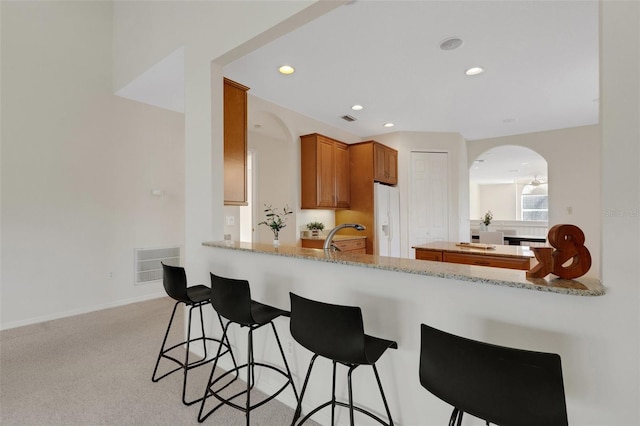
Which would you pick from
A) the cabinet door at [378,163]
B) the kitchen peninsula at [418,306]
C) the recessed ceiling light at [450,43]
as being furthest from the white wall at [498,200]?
the kitchen peninsula at [418,306]

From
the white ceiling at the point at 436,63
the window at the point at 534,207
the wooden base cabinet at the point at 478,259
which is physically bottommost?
the wooden base cabinet at the point at 478,259

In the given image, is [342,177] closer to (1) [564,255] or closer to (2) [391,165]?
(2) [391,165]

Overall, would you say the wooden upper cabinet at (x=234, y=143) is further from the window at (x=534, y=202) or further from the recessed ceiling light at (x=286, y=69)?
the window at (x=534, y=202)

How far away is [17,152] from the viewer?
11.1ft

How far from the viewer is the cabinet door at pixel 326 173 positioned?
182 inches

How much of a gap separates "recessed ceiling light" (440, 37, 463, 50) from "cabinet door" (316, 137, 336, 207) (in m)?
2.16

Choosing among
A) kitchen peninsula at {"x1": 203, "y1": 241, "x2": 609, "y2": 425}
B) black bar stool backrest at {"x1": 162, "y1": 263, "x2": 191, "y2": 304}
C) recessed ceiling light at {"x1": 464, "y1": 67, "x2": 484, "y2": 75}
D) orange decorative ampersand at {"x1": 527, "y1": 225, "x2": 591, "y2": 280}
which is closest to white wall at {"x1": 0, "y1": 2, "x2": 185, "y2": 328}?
black bar stool backrest at {"x1": 162, "y1": 263, "x2": 191, "y2": 304}

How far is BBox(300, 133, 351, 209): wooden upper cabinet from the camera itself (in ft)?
15.1

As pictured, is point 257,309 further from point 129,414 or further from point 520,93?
point 520,93

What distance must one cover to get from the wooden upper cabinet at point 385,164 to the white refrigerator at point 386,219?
12 centimetres

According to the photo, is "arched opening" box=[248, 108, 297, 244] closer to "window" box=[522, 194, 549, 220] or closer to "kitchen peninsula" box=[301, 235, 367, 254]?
"kitchen peninsula" box=[301, 235, 367, 254]

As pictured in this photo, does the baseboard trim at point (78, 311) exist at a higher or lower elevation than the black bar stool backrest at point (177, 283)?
lower

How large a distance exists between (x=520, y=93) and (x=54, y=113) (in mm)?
5713

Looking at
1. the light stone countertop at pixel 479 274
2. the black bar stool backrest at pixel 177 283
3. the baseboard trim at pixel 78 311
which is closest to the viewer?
the light stone countertop at pixel 479 274
